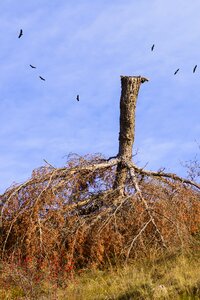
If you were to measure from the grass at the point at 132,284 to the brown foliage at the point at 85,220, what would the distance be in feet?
1.31

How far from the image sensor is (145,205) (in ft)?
41.3

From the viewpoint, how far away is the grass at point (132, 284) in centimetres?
902

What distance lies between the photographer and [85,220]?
1231cm

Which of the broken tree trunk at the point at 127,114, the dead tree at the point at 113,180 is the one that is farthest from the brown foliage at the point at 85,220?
the broken tree trunk at the point at 127,114

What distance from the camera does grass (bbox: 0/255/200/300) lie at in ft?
29.6

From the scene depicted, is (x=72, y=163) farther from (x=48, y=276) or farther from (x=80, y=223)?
(x=48, y=276)

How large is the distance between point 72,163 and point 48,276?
3750mm

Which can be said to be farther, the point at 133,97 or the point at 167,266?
the point at 133,97

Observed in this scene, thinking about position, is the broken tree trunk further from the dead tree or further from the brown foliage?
the brown foliage

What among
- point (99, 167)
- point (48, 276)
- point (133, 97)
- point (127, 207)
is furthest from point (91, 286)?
point (133, 97)

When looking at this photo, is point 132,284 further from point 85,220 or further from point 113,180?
point 113,180

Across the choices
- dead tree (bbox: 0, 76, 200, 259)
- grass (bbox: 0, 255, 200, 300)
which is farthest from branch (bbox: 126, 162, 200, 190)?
grass (bbox: 0, 255, 200, 300)

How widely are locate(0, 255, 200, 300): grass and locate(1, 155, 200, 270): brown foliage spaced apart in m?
0.40

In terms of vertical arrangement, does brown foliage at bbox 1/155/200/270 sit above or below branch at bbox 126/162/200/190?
below
